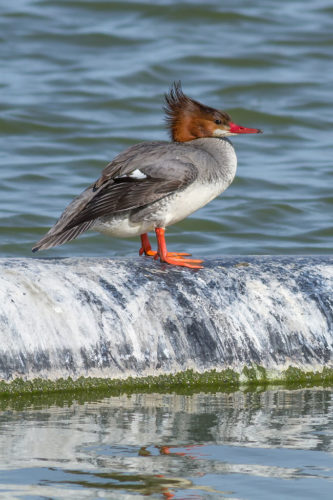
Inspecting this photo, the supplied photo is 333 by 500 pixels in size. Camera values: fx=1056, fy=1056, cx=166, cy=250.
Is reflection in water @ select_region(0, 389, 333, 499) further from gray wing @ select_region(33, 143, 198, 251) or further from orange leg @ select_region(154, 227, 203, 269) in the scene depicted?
gray wing @ select_region(33, 143, 198, 251)

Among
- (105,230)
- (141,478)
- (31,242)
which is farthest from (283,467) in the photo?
(31,242)

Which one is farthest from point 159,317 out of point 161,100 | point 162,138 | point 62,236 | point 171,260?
point 161,100

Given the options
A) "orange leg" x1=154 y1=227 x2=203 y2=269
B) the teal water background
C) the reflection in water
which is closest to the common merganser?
"orange leg" x1=154 y1=227 x2=203 y2=269

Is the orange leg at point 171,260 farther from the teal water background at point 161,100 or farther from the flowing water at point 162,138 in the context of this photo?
the teal water background at point 161,100

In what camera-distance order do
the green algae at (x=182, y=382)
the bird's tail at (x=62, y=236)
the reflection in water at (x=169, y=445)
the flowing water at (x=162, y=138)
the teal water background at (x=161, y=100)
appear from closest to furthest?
the reflection in water at (x=169, y=445)
the flowing water at (x=162, y=138)
the green algae at (x=182, y=382)
the bird's tail at (x=62, y=236)
the teal water background at (x=161, y=100)

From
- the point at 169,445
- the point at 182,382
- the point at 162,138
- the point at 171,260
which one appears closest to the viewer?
the point at 169,445

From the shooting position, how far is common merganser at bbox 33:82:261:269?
230 inches

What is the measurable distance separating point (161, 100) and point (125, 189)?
9.74 m

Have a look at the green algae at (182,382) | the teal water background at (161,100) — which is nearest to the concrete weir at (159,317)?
the green algae at (182,382)

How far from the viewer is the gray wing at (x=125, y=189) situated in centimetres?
584

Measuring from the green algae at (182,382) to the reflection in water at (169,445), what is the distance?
0.27 ft

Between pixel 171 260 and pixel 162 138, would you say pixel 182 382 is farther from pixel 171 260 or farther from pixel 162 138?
pixel 162 138

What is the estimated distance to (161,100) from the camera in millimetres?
15469

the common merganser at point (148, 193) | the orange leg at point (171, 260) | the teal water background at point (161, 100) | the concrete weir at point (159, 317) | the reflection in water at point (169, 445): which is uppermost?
the teal water background at point (161, 100)
